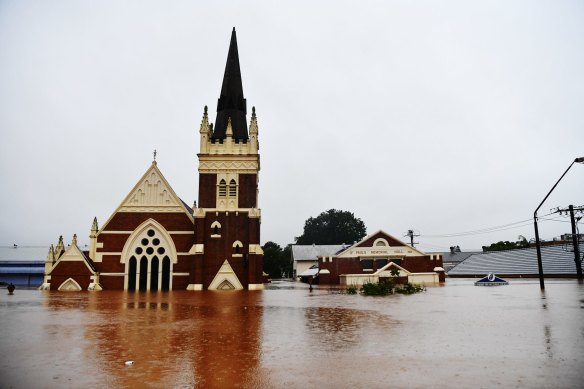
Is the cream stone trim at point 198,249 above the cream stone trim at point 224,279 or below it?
above

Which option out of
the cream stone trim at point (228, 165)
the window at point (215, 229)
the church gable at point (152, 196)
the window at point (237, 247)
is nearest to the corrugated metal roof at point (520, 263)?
the window at point (237, 247)

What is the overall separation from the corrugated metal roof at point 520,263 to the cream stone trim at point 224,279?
42.3m

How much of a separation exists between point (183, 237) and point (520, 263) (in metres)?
49.8

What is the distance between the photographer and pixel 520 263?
6031 cm

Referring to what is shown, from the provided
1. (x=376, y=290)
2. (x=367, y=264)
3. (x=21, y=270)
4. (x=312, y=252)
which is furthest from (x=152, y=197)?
(x=312, y=252)

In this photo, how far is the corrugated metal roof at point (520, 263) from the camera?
53856 mm

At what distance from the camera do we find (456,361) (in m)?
7.44

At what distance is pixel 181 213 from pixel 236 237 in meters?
5.59

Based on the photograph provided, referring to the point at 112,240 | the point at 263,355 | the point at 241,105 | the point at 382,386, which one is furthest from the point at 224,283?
the point at 382,386

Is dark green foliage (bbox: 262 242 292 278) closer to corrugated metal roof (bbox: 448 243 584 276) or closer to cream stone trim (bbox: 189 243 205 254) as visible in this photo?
corrugated metal roof (bbox: 448 243 584 276)

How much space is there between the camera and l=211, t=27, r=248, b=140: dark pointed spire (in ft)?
131

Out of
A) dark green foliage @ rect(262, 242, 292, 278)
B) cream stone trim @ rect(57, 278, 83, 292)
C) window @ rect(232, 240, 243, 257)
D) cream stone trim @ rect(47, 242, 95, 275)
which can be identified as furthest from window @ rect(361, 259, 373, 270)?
dark green foliage @ rect(262, 242, 292, 278)

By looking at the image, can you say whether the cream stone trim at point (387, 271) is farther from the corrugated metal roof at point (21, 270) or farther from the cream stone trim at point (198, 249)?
the corrugated metal roof at point (21, 270)

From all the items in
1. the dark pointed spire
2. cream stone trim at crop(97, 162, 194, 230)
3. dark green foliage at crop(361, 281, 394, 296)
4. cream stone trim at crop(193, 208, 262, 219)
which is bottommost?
dark green foliage at crop(361, 281, 394, 296)
